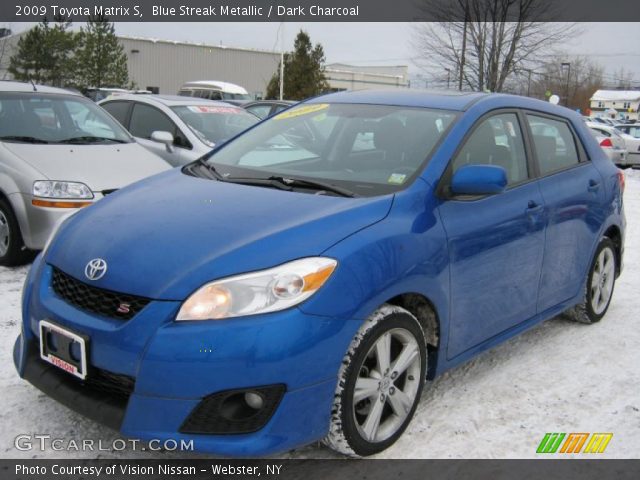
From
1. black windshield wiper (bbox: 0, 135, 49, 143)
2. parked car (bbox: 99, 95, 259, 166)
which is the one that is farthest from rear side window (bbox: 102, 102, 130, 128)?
black windshield wiper (bbox: 0, 135, 49, 143)

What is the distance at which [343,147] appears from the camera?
12.1 ft

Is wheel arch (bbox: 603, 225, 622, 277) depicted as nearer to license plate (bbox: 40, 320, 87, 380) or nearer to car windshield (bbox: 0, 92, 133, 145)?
license plate (bbox: 40, 320, 87, 380)

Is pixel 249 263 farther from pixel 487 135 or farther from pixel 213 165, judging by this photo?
pixel 487 135

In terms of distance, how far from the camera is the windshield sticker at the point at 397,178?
322 cm

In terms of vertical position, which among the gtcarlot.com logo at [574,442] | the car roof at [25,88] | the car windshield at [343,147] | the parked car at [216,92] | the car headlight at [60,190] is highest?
the parked car at [216,92]

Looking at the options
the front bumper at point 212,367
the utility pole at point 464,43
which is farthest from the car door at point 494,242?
the utility pole at point 464,43

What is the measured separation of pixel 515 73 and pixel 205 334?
24238 mm

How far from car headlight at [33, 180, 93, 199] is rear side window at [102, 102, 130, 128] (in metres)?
3.39

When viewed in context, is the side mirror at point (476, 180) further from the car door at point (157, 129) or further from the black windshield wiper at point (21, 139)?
the car door at point (157, 129)

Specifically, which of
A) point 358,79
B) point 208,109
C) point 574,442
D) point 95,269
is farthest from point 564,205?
point 358,79

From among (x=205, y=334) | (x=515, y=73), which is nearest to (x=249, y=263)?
(x=205, y=334)

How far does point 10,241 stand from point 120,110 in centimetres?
375

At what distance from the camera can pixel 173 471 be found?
2777 millimetres

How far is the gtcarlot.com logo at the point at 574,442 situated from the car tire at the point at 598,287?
1644 mm
